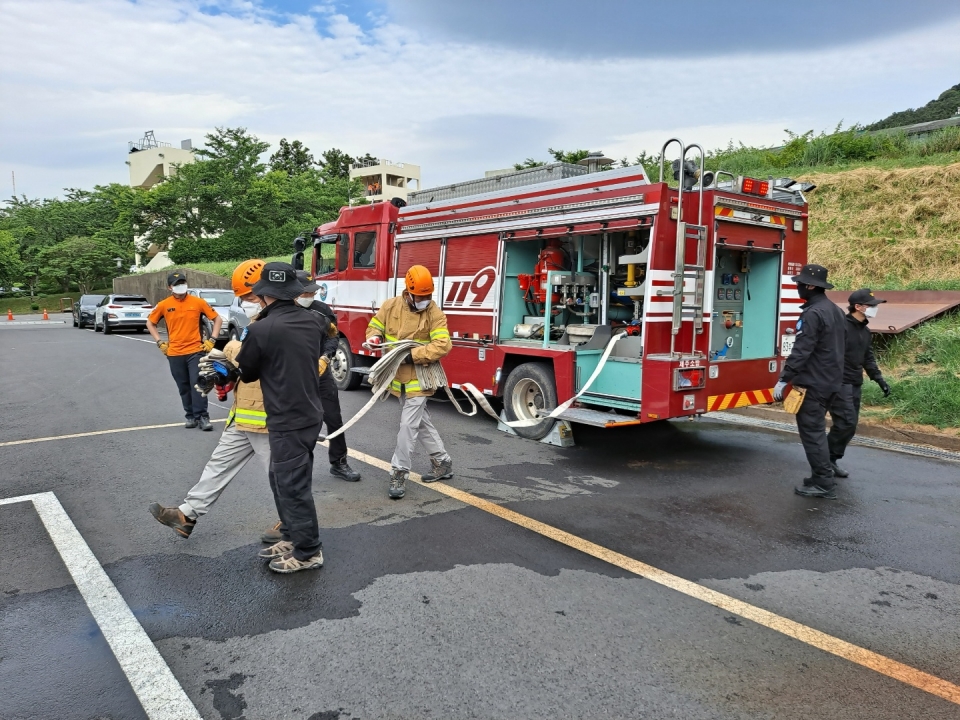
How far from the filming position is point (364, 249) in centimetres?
1095

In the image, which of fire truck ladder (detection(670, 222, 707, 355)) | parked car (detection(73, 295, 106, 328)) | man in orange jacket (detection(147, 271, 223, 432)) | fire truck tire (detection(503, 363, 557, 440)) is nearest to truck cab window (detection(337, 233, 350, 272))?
man in orange jacket (detection(147, 271, 223, 432))

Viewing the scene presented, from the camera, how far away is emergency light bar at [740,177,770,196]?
697cm

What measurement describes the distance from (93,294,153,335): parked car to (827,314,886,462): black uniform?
76.4 feet

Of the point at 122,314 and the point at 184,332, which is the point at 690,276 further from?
the point at 122,314

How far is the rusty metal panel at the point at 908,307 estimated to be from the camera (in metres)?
9.92

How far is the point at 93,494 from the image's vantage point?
5.74 meters

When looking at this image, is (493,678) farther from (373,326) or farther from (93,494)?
(93,494)

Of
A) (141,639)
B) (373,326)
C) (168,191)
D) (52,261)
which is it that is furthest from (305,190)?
(141,639)

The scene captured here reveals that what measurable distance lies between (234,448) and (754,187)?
5.49 metres

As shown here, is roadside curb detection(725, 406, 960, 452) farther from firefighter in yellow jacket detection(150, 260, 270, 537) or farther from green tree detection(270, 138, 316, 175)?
green tree detection(270, 138, 316, 175)

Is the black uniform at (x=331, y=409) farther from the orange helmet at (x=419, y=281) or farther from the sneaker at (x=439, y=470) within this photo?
the orange helmet at (x=419, y=281)

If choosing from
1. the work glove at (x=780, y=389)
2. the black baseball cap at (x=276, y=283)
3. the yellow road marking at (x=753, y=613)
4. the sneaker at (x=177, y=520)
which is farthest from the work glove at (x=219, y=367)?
the work glove at (x=780, y=389)

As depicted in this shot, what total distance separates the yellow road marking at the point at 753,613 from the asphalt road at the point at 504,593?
55mm

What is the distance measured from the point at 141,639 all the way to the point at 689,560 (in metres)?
3.09
